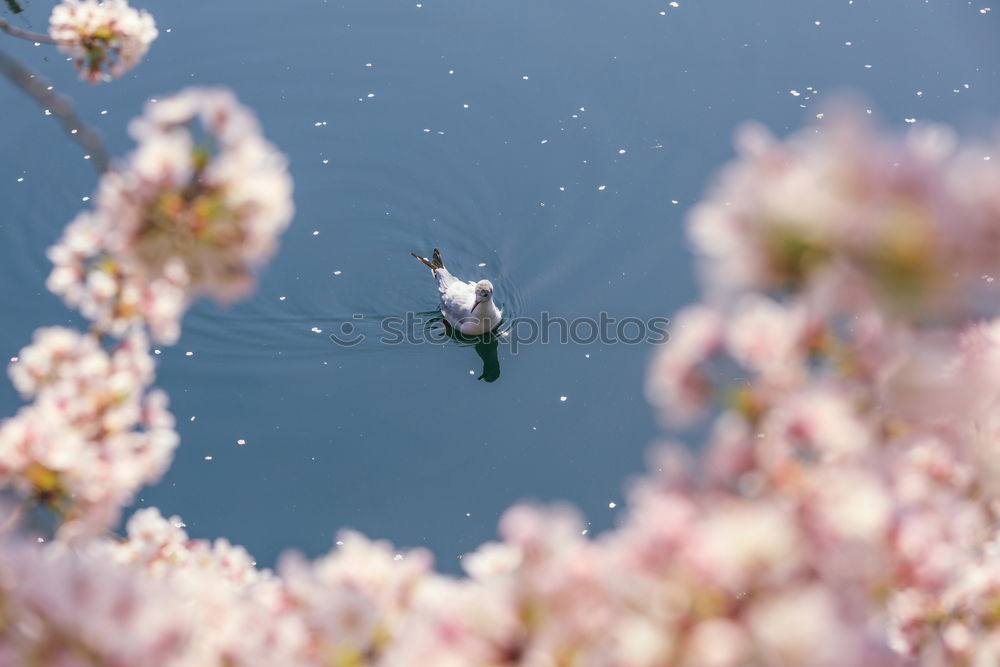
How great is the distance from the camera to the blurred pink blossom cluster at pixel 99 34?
7.61 feet

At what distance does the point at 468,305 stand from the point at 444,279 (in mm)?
269

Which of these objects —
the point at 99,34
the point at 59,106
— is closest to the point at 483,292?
the point at 99,34

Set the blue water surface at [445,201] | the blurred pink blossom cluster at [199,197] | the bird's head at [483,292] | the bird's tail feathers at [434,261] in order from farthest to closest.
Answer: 1. the bird's tail feathers at [434,261]
2. the bird's head at [483,292]
3. the blue water surface at [445,201]
4. the blurred pink blossom cluster at [199,197]

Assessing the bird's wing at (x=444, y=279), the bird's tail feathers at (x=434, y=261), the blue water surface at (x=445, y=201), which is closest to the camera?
the blue water surface at (x=445, y=201)

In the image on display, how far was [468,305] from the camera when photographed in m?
4.43

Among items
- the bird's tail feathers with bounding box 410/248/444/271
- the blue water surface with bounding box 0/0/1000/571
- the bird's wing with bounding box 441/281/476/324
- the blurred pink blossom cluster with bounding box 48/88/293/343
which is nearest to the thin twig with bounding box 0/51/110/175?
the blurred pink blossom cluster with bounding box 48/88/293/343

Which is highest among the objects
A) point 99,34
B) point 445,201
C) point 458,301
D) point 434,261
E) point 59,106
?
point 445,201

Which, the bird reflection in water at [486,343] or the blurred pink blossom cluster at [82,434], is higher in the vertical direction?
the bird reflection in water at [486,343]

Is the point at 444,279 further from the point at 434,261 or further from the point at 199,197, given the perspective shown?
the point at 199,197

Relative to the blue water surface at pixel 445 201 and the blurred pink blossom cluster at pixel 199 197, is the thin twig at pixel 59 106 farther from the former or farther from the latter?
the blue water surface at pixel 445 201

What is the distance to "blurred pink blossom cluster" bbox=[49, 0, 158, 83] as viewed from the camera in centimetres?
232

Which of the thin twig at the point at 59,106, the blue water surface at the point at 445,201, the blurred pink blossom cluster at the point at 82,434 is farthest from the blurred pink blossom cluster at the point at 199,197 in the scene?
the blue water surface at the point at 445,201

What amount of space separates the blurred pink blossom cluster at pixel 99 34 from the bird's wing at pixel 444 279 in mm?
2339

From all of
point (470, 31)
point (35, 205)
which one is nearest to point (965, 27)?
point (470, 31)
